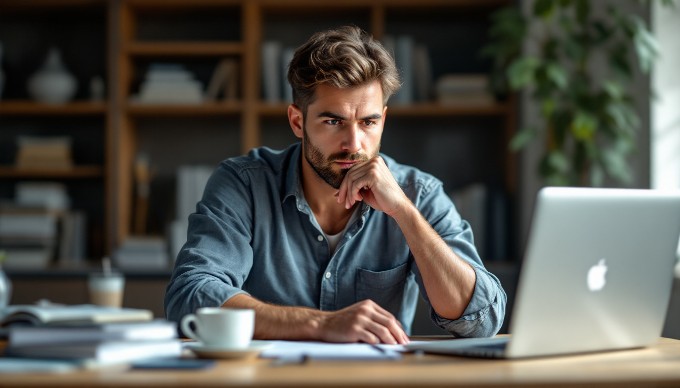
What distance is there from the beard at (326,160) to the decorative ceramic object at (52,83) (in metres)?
2.11

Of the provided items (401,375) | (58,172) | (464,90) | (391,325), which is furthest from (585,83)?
(401,375)

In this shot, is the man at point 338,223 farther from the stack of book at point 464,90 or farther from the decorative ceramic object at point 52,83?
the decorative ceramic object at point 52,83

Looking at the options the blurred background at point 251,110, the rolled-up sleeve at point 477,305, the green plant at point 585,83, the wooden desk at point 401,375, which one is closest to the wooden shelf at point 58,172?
the blurred background at point 251,110

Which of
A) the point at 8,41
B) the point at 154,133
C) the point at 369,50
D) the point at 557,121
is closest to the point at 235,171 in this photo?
the point at 369,50

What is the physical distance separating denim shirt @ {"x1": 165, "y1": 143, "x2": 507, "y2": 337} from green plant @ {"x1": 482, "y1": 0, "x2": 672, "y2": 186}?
50.1 inches

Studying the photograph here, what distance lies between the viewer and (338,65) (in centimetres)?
199

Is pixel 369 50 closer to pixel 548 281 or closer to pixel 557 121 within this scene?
pixel 548 281

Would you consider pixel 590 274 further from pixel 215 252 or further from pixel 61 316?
pixel 215 252

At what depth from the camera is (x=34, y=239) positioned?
150 inches

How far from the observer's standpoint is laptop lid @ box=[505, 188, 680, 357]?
122 centimetres

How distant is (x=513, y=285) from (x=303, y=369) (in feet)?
8.54

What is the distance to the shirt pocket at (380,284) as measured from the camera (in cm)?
201

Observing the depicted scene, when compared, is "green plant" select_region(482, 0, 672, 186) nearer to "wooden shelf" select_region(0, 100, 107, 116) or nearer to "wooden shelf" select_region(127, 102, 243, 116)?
"wooden shelf" select_region(127, 102, 243, 116)

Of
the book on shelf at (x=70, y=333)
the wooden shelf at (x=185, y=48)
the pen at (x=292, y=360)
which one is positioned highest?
the wooden shelf at (x=185, y=48)
